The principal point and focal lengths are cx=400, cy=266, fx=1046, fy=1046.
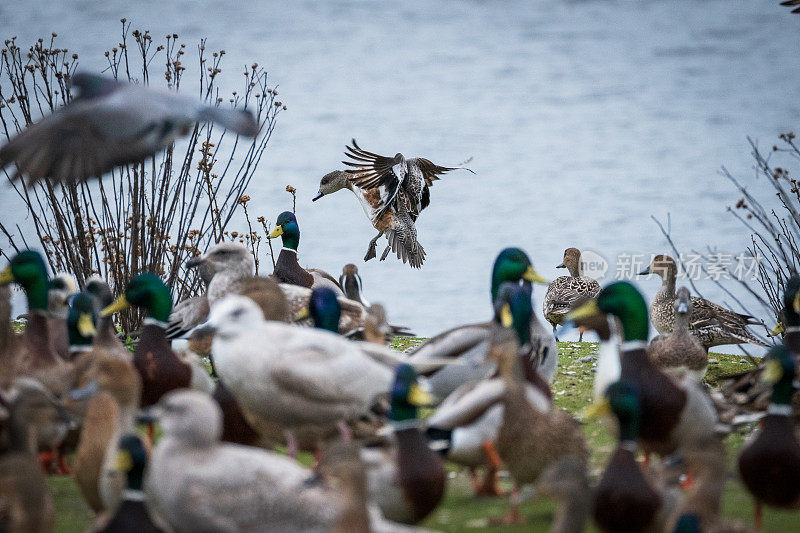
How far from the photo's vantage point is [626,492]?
12.1ft

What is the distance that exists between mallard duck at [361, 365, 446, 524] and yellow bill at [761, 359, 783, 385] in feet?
4.66

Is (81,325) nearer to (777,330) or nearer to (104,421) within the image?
(104,421)

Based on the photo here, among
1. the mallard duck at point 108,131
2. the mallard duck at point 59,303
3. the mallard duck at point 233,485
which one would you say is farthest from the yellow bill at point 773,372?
the mallard duck at point 59,303

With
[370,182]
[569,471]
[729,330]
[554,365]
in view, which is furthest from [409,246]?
[569,471]

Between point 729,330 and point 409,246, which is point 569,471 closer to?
point 729,330

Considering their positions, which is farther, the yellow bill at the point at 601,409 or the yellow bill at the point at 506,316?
the yellow bill at the point at 506,316

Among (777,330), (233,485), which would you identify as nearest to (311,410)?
(233,485)

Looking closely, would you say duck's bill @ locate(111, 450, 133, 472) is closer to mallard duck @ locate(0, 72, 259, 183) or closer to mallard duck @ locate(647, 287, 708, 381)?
mallard duck @ locate(0, 72, 259, 183)

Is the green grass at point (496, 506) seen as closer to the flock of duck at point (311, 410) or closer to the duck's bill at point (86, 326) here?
the flock of duck at point (311, 410)

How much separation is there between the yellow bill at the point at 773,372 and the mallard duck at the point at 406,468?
1.42 meters

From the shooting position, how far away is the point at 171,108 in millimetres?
5215

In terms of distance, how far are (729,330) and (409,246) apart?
3.12m

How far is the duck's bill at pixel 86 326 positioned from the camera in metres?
5.47

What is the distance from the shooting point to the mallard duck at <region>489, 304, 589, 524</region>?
426cm
